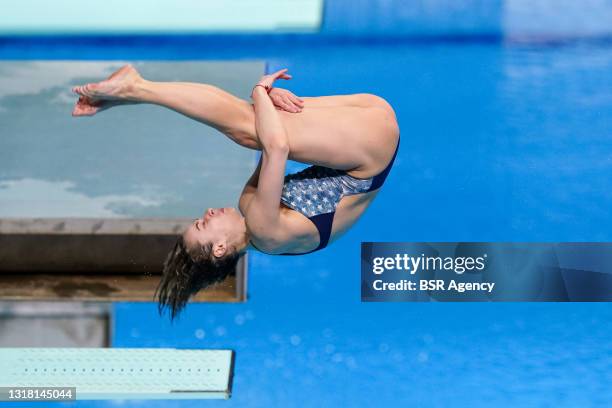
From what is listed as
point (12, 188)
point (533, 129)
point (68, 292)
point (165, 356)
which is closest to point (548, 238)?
point (533, 129)

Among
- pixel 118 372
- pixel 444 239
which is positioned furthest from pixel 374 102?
pixel 118 372

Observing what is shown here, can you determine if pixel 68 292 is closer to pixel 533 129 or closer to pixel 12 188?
pixel 12 188

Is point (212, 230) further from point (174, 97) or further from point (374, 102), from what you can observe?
point (374, 102)

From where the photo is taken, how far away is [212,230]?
4.21 meters

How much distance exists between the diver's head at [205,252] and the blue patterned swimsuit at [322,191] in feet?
0.83

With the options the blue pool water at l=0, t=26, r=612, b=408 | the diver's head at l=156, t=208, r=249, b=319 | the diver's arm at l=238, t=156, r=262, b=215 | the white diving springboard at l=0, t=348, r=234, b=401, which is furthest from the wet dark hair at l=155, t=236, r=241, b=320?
the blue pool water at l=0, t=26, r=612, b=408

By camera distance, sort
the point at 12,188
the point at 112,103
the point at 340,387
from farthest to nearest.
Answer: the point at 12,188
the point at 340,387
the point at 112,103

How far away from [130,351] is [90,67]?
290cm

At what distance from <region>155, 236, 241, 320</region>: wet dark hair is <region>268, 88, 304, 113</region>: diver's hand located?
0.67 meters

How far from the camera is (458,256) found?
5.89 m

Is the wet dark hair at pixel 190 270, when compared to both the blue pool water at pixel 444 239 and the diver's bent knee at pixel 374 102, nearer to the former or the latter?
the diver's bent knee at pixel 374 102

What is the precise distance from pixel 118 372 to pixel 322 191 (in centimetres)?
190

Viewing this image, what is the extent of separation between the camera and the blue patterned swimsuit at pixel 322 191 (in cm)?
427

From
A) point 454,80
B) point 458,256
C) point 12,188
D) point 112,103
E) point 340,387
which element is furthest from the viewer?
point 454,80
